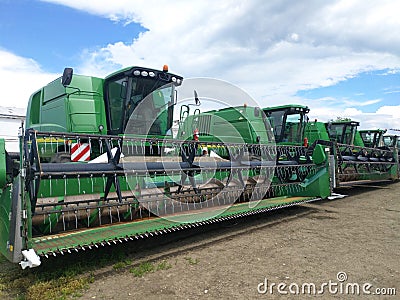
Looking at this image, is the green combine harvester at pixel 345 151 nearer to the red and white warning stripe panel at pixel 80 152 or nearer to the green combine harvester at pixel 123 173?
the green combine harvester at pixel 123 173

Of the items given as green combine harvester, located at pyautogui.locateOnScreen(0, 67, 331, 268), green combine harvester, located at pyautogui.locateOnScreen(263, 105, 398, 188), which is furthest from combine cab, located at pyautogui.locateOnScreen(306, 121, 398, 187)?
green combine harvester, located at pyautogui.locateOnScreen(0, 67, 331, 268)

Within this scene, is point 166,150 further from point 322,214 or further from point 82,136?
point 322,214

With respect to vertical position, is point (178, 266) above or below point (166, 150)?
below

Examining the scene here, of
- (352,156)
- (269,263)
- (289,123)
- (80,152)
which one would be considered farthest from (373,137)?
(80,152)

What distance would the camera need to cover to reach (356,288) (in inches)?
106

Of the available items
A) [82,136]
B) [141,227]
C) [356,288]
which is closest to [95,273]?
[141,227]

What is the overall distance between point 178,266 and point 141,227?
56 cm

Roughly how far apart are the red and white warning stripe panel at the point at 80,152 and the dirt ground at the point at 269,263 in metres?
1.54

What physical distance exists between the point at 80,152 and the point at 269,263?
2.77m

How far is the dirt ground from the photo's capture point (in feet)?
8.82

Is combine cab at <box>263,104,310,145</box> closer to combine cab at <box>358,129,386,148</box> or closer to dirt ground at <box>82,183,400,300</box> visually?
dirt ground at <box>82,183,400,300</box>

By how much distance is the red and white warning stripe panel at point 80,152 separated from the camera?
13.9ft

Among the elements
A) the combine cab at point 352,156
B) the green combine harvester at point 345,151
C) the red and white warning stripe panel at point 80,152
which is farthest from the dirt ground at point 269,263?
the green combine harvester at point 345,151

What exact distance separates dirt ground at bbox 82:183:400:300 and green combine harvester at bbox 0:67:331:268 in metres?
0.34
